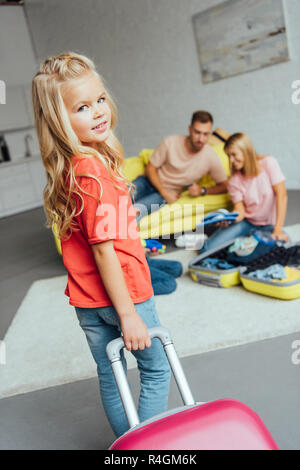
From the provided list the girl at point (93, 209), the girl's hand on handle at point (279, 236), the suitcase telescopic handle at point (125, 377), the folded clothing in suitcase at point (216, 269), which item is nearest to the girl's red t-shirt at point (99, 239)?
the girl at point (93, 209)

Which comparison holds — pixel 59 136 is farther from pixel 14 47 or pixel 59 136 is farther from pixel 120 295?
pixel 14 47

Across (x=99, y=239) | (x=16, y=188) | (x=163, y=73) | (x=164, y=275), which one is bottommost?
(x=164, y=275)

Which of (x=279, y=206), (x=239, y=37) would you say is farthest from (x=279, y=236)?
(x=239, y=37)

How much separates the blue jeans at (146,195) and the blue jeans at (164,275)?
0.71m

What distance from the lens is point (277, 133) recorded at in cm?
435

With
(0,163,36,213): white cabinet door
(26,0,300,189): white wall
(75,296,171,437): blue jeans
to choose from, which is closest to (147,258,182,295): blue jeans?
(75,296,171,437): blue jeans

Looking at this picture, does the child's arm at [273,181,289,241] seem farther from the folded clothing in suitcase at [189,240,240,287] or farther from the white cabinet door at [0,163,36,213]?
the white cabinet door at [0,163,36,213]

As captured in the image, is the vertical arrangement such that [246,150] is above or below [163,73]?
below

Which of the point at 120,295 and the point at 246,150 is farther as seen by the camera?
the point at 246,150

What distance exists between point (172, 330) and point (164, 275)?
19.9 inches

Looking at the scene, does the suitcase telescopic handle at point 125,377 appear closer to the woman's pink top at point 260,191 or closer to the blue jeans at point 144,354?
the blue jeans at point 144,354

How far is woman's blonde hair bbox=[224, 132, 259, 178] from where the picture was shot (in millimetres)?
2639

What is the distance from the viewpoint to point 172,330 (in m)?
2.08

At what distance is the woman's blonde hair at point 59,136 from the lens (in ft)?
3.18
